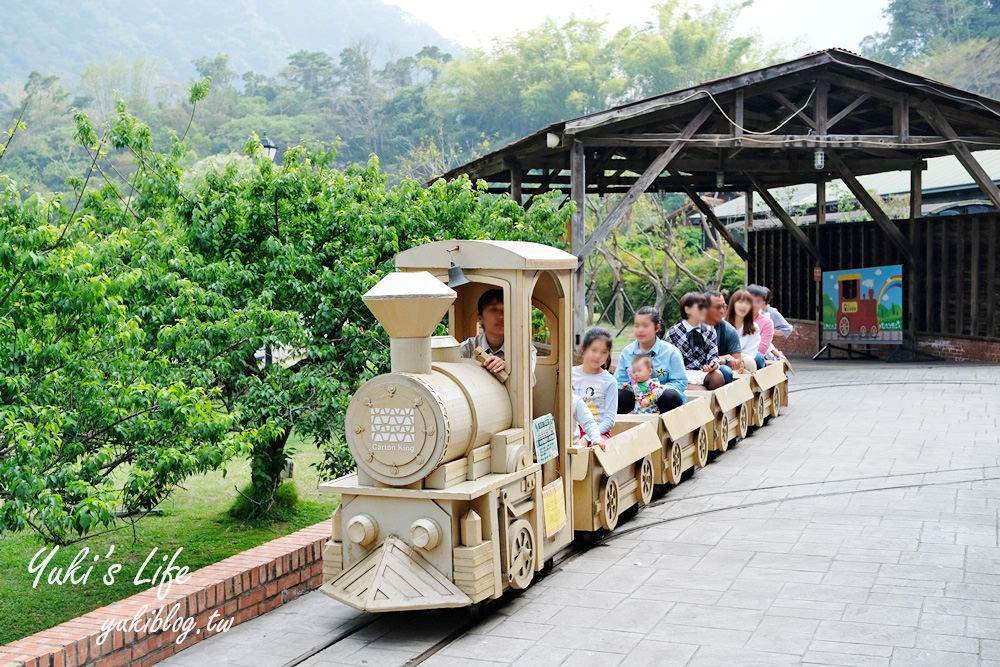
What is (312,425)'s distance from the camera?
7.91 m

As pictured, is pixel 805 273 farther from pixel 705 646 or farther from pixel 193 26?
pixel 193 26

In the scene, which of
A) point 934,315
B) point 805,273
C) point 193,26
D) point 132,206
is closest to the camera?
point 132,206

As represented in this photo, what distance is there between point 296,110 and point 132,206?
69856 mm

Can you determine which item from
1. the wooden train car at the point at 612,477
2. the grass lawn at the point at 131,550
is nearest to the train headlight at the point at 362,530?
the wooden train car at the point at 612,477

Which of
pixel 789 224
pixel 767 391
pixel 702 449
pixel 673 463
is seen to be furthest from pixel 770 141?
Answer: pixel 673 463

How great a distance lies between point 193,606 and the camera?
19.3ft

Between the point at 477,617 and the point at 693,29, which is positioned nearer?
the point at 477,617

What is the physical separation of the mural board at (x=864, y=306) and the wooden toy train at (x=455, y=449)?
601 inches

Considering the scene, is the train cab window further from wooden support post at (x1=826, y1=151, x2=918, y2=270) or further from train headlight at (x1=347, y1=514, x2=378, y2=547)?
wooden support post at (x1=826, y1=151, x2=918, y2=270)

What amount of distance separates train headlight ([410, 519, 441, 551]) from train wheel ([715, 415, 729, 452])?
5.90 m

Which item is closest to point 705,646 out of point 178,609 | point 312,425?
point 178,609

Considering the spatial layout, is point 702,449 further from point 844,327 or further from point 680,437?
point 844,327

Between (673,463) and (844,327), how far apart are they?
13.5 m

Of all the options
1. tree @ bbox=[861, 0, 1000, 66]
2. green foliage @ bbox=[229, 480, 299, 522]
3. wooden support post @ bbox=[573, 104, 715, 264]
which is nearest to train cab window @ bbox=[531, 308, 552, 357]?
green foliage @ bbox=[229, 480, 299, 522]
